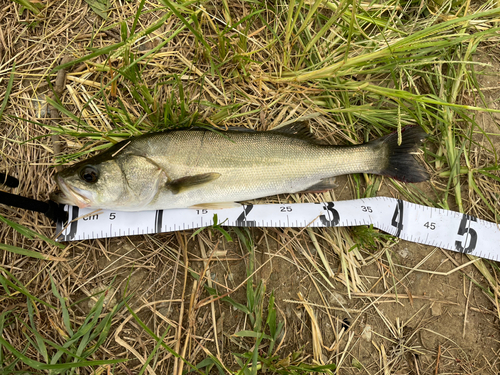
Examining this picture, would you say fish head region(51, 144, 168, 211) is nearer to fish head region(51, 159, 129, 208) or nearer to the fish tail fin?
fish head region(51, 159, 129, 208)

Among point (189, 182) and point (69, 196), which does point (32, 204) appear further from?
point (189, 182)

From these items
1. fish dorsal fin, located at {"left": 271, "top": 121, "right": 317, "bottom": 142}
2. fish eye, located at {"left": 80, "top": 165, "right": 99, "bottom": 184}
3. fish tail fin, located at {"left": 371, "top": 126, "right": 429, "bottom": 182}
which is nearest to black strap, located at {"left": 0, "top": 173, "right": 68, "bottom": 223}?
fish eye, located at {"left": 80, "top": 165, "right": 99, "bottom": 184}

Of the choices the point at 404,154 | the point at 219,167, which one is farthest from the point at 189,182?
the point at 404,154

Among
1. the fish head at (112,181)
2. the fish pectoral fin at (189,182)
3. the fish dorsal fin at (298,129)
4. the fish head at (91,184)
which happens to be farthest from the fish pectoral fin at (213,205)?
the fish dorsal fin at (298,129)

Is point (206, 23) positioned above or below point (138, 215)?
above

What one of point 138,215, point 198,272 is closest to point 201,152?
point 138,215

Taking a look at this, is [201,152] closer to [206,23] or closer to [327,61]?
[206,23]
